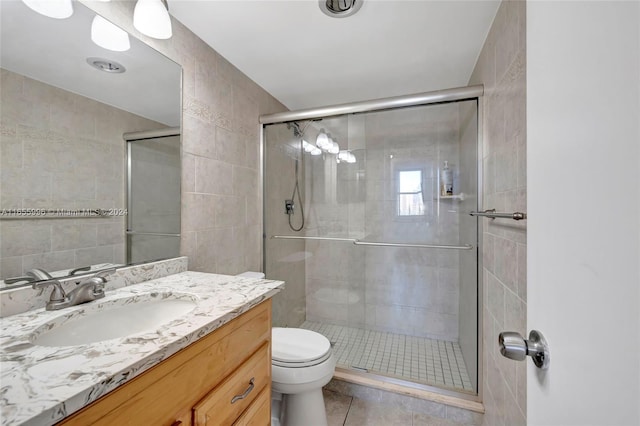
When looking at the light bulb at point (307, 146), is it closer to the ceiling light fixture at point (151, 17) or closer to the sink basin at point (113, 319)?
the ceiling light fixture at point (151, 17)

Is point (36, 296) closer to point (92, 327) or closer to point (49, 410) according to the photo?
point (92, 327)

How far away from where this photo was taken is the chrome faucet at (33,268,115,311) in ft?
2.68

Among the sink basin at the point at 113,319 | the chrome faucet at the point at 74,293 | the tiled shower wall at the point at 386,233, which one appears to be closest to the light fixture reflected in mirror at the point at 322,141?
the tiled shower wall at the point at 386,233

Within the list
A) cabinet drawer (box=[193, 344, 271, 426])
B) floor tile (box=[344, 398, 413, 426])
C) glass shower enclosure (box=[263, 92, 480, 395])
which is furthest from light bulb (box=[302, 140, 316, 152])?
floor tile (box=[344, 398, 413, 426])

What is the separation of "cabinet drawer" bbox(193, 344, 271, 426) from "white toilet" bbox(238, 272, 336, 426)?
0.33 m

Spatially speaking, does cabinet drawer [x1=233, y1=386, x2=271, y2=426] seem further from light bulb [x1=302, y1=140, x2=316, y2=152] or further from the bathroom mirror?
light bulb [x1=302, y1=140, x2=316, y2=152]

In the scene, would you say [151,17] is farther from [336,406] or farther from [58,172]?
[336,406]

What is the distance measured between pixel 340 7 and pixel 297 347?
1781mm

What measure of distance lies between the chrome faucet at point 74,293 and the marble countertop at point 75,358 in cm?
2

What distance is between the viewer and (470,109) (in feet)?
5.71

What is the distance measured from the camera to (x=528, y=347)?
0.45 metres

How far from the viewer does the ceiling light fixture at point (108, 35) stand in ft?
3.37

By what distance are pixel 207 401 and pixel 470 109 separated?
2.05 m

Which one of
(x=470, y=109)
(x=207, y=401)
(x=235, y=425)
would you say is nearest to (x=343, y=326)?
(x=235, y=425)
